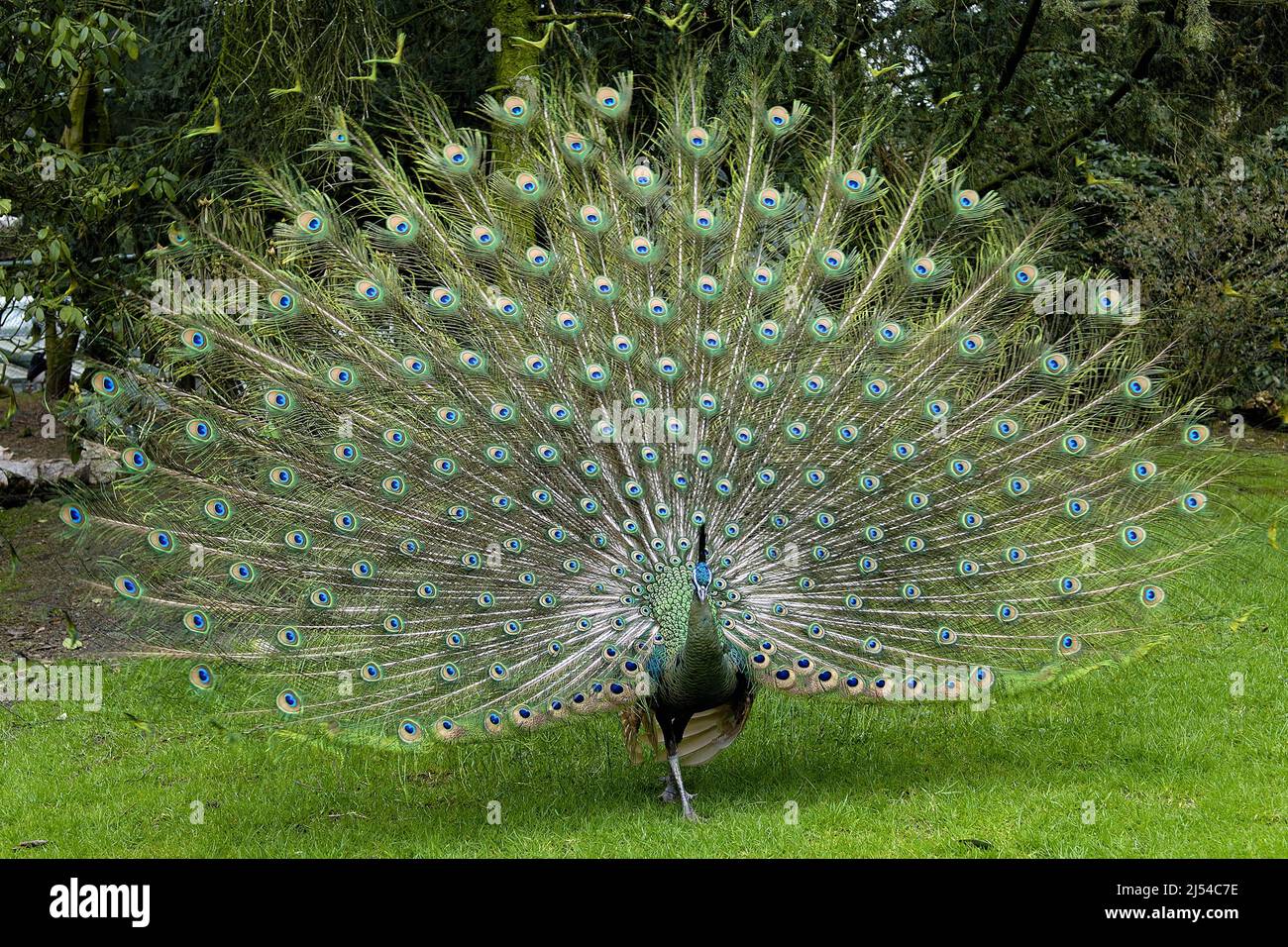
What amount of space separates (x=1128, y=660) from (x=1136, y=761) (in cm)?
104

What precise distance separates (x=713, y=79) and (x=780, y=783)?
16.1 ft

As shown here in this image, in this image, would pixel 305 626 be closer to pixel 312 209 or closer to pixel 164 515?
pixel 164 515

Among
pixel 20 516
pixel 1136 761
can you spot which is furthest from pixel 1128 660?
pixel 20 516

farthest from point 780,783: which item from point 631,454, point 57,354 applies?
point 57,354

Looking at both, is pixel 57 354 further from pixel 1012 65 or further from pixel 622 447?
pixel 1012 65

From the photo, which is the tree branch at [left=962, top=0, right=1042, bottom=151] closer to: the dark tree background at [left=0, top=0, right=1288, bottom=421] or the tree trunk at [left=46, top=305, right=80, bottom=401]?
the dark tree background at [left=0, top=0, right=1288, bottom=421]

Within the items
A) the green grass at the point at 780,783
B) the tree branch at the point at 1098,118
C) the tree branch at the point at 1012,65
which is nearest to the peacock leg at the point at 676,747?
the green grass at the point at 780,783

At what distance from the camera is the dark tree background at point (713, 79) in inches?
321

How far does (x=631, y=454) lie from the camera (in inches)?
249

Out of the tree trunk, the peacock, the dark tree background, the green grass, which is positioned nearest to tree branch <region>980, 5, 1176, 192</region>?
the dark tree background

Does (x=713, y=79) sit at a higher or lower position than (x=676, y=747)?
higher

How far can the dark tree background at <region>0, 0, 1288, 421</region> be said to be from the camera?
8156mm

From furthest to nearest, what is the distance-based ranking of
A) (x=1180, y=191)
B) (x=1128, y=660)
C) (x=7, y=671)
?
(x=1180, y=191), (x=7, y=671), (x=1128, y=660)

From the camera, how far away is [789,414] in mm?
6359
